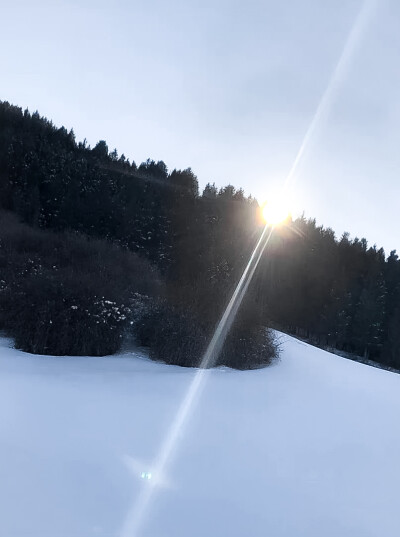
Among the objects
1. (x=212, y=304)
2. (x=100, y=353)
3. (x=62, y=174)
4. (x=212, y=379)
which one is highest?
(x=62, y=174)

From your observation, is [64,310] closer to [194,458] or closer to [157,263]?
[194,458]

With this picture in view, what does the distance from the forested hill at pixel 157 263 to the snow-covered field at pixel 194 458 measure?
8.65ft

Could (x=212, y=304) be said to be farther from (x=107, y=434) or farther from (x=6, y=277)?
(x=107, y=434)

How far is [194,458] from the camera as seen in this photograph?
382 centimetres

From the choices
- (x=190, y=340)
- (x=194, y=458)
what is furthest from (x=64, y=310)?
(x=194, y=458)

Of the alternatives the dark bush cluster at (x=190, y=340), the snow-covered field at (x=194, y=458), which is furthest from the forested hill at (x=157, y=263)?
the snow-covered field at (x=194, y=458)

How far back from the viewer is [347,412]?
5.88 m

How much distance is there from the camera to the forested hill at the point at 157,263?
9.12 meters

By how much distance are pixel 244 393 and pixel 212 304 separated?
4.49 meters

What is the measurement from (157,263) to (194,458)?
24.9m

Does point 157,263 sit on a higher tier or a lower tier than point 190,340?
higher

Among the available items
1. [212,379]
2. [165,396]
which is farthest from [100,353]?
[165,396]

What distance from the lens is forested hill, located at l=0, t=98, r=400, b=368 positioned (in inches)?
359

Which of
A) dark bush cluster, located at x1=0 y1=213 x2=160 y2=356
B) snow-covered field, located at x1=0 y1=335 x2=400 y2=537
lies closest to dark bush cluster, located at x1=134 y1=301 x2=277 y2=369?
dark bush cluster, located at x1=0 y1=213 x2=160 y2=356
